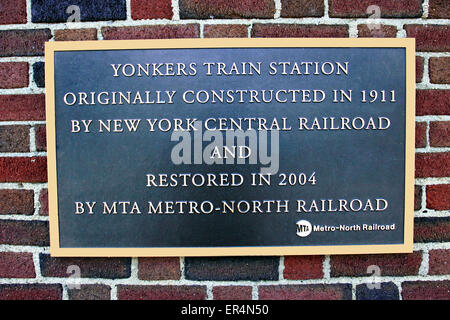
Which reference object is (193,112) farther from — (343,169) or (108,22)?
(343,169)

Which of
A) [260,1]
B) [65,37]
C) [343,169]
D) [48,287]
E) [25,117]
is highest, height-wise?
[260,1]

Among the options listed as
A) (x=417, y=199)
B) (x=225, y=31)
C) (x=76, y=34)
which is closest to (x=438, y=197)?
(x=417, y=199)

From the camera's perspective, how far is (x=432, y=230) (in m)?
1.13

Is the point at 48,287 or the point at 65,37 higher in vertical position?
the point at 65,37

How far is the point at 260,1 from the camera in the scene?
1.09m

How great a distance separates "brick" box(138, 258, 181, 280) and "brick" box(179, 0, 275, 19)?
835 millimetres

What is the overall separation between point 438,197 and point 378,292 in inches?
15.3

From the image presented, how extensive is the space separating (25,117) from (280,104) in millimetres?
861

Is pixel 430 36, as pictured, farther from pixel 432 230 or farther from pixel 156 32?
pixel 156 32

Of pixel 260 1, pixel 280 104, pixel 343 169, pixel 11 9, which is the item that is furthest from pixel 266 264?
pixel 11 9

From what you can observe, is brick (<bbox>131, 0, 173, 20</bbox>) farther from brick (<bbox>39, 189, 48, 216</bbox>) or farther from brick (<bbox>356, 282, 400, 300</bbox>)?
brick (<bbox>356, 282, 400, 300</bbox>)

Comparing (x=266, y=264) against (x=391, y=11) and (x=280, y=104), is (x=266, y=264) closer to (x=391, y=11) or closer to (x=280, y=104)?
(x=280, y=104)

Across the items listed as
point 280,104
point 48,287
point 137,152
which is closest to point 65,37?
point 137,152

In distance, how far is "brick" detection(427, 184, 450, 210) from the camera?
1115mm
